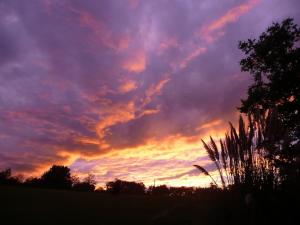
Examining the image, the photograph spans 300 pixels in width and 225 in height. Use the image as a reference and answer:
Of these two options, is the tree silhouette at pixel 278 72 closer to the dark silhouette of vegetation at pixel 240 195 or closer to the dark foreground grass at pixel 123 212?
the dark silhouette of vegetation at pixel 240 195

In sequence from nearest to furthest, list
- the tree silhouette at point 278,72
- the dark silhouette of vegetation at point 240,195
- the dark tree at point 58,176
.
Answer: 1. the dark silhouette of vegetation at point 240,195
2. the tree silhouette at point 278,72
3. the dark tree at point 58,176

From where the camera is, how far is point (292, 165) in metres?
4.52

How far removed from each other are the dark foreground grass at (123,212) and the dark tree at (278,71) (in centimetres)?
780

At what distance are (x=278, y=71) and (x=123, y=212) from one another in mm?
11297

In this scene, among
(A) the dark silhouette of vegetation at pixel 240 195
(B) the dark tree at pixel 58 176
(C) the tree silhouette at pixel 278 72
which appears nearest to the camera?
(A) the dark silhouette of vegetation at pixel 240 195

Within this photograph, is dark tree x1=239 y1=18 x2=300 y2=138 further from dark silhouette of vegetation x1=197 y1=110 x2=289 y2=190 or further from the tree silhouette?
dark silhouette of vegetation x1=197 y1=110 x2=289 y2=190

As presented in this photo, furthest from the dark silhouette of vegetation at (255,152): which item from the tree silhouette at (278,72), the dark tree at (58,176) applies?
the dark tree at (58,176)

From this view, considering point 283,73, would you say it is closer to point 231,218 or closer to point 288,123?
point 288,123

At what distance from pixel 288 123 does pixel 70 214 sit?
10822mm

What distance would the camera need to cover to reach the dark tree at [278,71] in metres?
14.5

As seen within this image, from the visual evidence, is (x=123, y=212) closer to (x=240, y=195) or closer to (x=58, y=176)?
(x=240, y=195)

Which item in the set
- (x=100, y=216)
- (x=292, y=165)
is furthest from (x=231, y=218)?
(x=100, y=216)

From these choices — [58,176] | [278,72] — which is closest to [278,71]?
[278,72]

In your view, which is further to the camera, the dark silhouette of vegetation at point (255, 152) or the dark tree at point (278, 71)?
the dark tree at point (278, 71)
